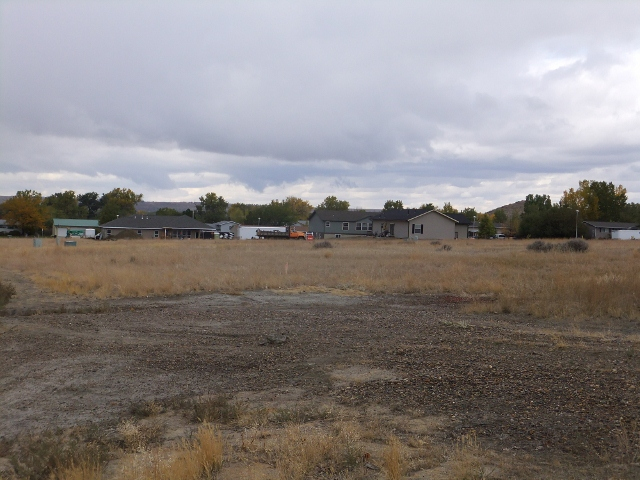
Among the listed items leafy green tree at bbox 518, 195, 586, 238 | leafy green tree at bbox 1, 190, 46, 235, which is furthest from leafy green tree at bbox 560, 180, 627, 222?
leafy green tree at bbox 1, 190, 46, 235

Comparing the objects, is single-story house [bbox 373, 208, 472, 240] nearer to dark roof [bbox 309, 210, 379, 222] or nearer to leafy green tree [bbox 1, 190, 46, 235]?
dark roof [bbox 309, 210, 379, 222]

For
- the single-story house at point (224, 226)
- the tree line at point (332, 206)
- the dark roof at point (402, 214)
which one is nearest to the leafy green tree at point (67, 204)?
the tree line at point (332, 206)

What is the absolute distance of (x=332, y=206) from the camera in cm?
18325

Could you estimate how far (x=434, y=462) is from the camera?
579 cm

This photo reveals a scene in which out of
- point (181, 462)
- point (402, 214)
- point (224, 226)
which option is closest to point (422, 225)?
point (402, 214)

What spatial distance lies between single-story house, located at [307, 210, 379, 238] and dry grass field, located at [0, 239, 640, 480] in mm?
76458

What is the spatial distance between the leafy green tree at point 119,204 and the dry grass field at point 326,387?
381 feet

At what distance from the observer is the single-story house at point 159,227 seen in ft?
315

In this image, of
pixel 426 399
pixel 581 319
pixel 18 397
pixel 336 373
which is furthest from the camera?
pixel 581 319

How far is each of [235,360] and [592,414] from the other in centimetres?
601

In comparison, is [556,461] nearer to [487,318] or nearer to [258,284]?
[487,318]

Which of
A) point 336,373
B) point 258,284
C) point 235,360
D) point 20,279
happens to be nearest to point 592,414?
point 336,373

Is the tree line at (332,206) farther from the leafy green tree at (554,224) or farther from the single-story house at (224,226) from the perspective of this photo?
the single-story house at (224,226)

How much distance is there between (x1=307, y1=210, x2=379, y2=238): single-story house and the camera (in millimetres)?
96250
